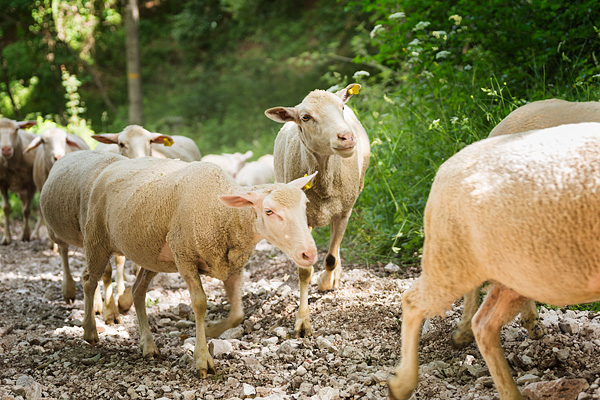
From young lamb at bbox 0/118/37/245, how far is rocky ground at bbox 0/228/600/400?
152 inches

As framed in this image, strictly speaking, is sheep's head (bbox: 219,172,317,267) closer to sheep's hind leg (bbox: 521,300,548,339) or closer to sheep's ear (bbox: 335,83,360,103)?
sheep's hind leg (bbox: 521,300,548,339)

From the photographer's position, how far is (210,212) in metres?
3.91

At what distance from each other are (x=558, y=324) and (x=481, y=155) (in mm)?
1516

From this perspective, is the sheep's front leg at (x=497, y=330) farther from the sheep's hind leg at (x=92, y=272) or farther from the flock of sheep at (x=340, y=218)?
the sheep's hind leg at (x=92, y=272)

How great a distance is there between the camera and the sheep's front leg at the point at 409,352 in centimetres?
291

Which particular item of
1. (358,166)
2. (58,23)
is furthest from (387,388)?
(58,23)

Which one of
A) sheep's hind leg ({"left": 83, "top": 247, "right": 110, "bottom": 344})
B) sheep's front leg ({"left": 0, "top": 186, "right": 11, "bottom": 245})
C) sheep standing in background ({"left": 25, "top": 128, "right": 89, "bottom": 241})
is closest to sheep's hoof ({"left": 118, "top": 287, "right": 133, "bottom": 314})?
sheep's hind leg ({"left": 83, "top": 247, "right": 110, "bottom": 344})

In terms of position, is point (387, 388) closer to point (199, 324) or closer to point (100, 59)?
point (199, 324)

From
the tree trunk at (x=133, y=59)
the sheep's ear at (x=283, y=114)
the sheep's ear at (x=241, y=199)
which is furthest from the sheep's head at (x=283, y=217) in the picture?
the tree trunk at (x=133, y=59)

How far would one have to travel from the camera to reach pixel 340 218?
5.16 m

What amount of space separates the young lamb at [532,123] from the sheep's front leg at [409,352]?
0.70 metres

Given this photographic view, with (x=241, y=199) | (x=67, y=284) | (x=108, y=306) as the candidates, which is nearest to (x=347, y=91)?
(x=241, y=199)

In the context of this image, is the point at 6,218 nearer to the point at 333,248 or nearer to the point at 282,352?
the point at 333,248

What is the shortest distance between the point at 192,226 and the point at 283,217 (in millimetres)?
699
